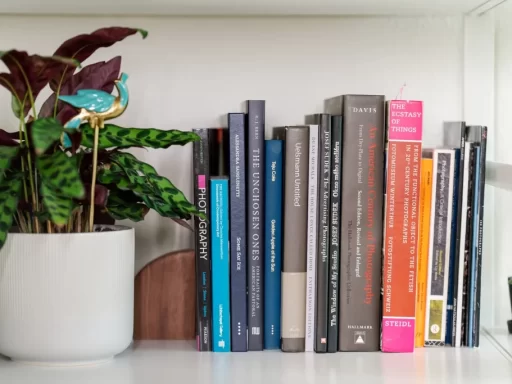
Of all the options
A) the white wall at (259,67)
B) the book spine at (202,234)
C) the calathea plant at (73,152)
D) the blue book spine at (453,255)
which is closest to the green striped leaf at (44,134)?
the calathea plant at (73,152)

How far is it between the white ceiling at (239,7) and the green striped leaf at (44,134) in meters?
0.29

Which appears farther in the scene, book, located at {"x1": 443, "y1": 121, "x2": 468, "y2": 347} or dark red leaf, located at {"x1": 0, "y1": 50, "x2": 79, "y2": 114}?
book, located at {"x1": 443, "y1": 121, "x2": 468, "y2": 347}

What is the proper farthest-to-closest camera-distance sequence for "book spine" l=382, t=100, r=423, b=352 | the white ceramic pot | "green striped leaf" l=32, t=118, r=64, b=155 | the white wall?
the white wall, "book spine" l=382, t=100, r=423, b=352, the white ceramic pot, "green striped leaf" l=32, t=118, r=64, b=155

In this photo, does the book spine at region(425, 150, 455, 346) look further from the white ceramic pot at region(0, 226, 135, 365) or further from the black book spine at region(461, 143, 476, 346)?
the white ceramic pot at region(0, 226, 135, 365)

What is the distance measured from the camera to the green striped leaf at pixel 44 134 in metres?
0.75

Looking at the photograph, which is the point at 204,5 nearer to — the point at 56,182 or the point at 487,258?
the point at 56,182

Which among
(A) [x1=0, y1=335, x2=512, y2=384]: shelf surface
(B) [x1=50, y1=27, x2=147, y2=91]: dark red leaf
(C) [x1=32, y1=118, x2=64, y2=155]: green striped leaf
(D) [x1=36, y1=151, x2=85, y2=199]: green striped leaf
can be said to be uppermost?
(B) [x1=50, y1=27, x2=147, y2=91]: dark red leaf

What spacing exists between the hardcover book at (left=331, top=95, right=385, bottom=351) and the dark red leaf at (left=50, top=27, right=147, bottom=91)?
310 mm

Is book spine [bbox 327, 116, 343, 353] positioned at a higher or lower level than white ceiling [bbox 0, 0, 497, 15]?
lower

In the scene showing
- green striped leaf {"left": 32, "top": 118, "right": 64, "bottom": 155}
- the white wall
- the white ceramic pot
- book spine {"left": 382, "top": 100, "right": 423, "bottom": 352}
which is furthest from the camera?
the white wall

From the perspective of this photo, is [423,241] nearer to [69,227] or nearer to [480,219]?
[480,219]

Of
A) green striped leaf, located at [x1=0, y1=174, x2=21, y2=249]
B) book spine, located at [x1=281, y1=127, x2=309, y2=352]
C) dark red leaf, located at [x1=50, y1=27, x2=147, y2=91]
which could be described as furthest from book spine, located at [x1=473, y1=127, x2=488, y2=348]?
green striped leaf, located at [x1=0, y1=174, x2=21, y2=249]

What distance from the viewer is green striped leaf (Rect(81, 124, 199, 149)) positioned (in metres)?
0.91

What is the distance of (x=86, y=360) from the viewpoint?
0.88 metres
